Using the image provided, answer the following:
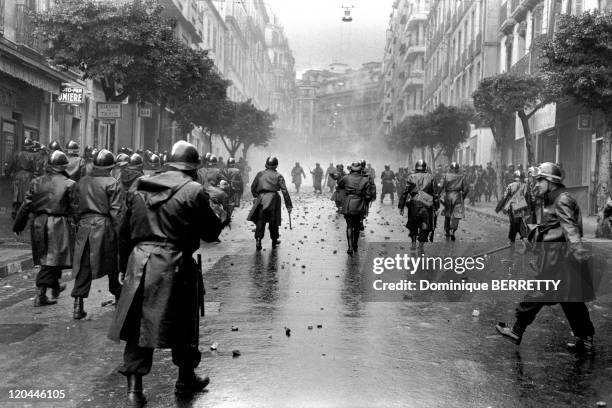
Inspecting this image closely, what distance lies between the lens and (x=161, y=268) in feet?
14.0

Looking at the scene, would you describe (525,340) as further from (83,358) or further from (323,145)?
(323,145)

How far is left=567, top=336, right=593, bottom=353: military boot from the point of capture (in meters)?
5.74

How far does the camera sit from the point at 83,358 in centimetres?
541

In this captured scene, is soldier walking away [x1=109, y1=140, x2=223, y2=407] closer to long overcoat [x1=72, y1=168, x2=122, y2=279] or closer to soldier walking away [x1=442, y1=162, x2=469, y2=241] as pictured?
long overcoat [x1=72, y1=168, x2=122, y2=279]

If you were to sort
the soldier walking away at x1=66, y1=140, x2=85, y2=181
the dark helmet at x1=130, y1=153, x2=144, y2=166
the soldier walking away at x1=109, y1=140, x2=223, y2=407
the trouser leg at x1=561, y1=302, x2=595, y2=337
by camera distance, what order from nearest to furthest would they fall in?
1. the soldier walking away at x1=109, y1=140, x2=223, y2=407
2. the trouser leg at x1=561, y1=302, x2=595, y2=337
3. the dark helmet at x1=130, y1=153, x2=144, y2=166
4. the soldier walking away at x1=66, y1=140, x2=85, y2=181

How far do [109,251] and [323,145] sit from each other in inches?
4914

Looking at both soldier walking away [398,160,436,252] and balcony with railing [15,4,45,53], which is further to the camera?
balcony with railing [15,4,45,53]

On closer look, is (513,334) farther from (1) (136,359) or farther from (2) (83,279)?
(2) (83,279)

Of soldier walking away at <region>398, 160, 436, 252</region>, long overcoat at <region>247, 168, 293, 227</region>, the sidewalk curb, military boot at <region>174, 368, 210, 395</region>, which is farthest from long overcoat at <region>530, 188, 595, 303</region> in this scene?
long overcoat at <region>247, 168, 293, 227</region>

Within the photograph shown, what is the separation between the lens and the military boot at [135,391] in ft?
14.3

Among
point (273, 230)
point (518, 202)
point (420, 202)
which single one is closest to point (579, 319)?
point (420, 202)

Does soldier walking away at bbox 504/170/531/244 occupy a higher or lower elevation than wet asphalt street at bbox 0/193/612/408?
higher

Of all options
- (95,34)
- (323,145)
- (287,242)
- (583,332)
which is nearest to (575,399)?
(583,332)

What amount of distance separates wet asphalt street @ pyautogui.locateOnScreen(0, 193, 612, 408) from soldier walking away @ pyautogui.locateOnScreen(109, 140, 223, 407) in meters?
0.38
